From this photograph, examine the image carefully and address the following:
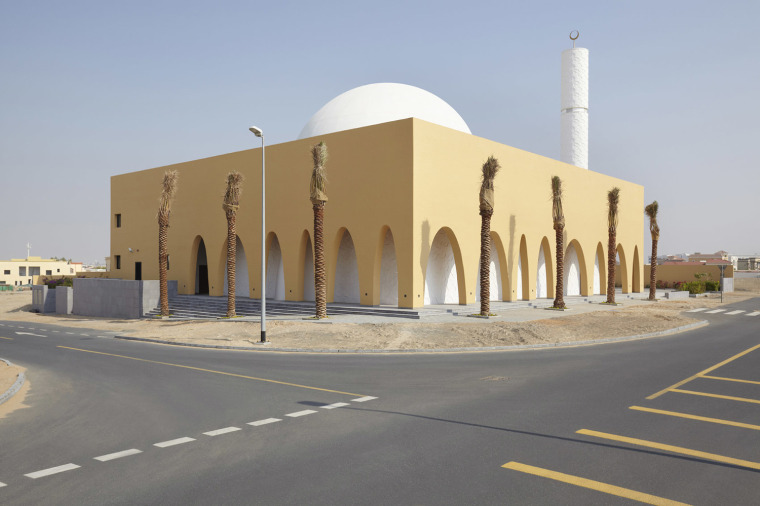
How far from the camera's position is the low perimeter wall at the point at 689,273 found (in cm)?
6012

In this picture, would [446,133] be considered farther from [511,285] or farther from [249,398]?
[249,398]

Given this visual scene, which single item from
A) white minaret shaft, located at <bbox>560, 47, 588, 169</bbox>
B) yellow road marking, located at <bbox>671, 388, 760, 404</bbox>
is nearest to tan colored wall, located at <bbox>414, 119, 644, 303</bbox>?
white minaret shaft, located at <bbox>560, 47, 588, 169</bbox>

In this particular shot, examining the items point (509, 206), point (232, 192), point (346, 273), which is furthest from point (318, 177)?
point (509, 206)

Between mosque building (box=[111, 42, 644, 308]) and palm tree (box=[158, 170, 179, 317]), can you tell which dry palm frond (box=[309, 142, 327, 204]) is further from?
palm tree (box=[158, 170, 179, 317])

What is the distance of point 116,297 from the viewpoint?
1465 inches

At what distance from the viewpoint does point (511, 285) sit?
34.2 metres

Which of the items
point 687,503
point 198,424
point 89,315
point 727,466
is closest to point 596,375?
point 727,466

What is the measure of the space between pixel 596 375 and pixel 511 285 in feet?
71.2

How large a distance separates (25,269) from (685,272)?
103 m

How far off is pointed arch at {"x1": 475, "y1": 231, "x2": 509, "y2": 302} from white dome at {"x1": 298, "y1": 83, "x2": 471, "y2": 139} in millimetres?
8530

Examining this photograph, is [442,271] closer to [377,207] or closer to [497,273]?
[497,273]

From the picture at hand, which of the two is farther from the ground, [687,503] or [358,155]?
[358,155]

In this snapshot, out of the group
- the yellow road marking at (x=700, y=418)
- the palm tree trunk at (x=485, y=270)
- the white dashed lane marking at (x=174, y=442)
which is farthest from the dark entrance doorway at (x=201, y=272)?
the yellow road marking at (x=700, y=418)

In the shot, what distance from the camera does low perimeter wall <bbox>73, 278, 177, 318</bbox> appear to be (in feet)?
117
